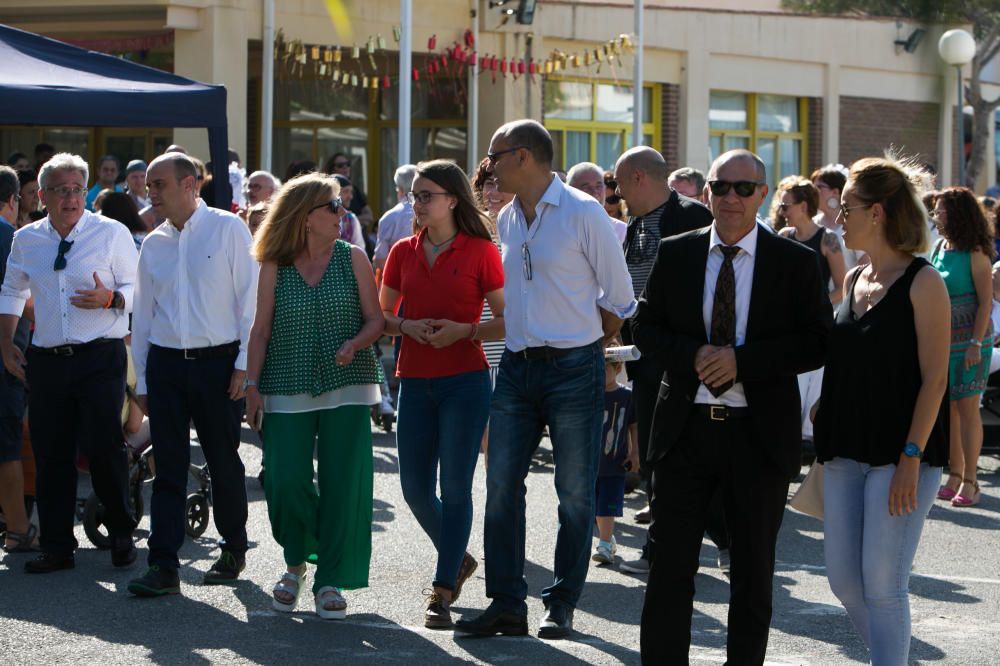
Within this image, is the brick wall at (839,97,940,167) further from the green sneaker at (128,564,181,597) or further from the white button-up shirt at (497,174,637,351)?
the green sneaker at (128,564,181,597)

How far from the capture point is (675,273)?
18.3 ft

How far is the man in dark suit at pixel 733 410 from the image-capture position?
5.41 meters

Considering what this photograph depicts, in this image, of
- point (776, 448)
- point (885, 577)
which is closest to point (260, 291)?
point (776, 448)

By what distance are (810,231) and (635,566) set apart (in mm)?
2890

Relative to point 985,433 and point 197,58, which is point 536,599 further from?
point 197,58

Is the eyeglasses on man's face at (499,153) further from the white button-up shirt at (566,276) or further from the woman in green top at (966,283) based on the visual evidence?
the woman in green top at (966,283)

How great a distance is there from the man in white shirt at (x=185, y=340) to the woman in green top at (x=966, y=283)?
180 inches

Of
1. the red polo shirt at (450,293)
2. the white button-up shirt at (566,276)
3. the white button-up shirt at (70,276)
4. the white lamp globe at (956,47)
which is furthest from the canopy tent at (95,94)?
the white lamp globe at (956,47)

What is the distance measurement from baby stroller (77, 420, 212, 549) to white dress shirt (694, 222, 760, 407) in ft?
13.2

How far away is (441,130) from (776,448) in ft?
67.0

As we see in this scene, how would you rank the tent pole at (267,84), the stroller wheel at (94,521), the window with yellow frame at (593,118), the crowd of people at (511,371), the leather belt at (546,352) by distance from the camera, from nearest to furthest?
the crowd of people at (511,371)
the leather belt at (546,352)
the stroller wheel at (94,521)
the tent pole at (267,84)
the window with yellow frame at (593,118)

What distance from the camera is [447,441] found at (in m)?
6.91

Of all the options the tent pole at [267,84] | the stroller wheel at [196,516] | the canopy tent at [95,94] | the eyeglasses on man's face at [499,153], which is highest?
the tent pole at [267,84]

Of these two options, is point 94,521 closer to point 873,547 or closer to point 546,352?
point 546,352
